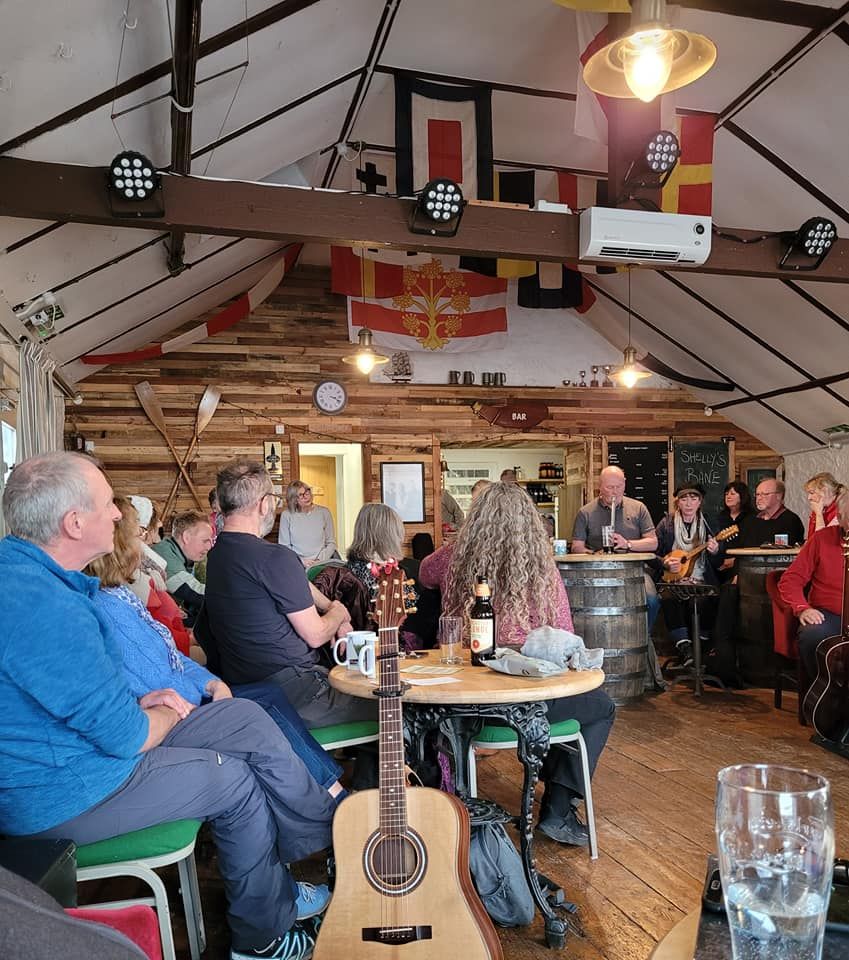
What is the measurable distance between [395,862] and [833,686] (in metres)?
3.13

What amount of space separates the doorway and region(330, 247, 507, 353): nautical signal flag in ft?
5.12

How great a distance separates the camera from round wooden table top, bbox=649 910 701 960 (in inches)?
31.7

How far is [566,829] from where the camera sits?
306 centimetres

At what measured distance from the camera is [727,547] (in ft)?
21.4

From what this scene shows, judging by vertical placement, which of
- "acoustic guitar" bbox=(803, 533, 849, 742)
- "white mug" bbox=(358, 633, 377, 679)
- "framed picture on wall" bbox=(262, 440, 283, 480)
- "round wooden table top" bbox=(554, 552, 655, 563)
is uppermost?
"framed picture on wall" bbox=(262, 440, 283, 480)

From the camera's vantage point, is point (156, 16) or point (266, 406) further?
point (266, 406)

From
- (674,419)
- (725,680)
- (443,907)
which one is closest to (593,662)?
(443,907)

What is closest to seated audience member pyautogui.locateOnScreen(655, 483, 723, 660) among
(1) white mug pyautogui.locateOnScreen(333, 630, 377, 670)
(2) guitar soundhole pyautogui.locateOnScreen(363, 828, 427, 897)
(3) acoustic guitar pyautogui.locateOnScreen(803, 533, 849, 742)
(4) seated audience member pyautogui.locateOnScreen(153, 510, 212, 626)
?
(3) acoustic guitar pyautogui.locateOnScreen(803, 533, 849, 742)

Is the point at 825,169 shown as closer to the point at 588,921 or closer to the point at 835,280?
the point at 835,280

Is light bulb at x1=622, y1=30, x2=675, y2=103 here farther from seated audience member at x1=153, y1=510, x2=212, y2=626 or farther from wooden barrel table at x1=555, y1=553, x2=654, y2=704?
seated audience member at x1=153, y1=510, x2=212, y2=626

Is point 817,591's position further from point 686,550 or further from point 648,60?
point 648,60

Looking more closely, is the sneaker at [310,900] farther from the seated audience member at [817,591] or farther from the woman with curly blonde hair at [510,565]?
the seated audience member at [817,591]

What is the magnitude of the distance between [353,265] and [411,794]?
22.4 feet

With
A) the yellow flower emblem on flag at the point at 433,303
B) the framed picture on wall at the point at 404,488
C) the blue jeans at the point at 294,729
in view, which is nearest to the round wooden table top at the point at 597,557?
the blue jeans at the point at 294,729
